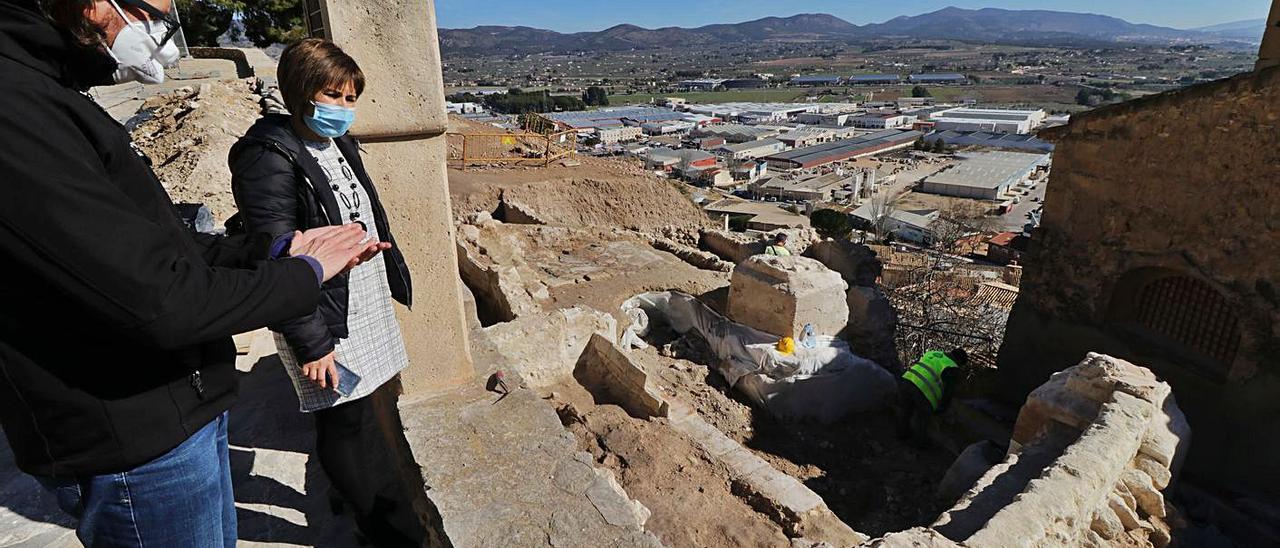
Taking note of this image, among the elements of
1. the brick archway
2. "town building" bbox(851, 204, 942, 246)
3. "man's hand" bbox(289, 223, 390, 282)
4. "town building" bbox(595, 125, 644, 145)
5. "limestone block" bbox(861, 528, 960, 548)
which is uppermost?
"man's hand" bbox(289, 223, 390, 282)

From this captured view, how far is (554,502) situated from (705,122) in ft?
315

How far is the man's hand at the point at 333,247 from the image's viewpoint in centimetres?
192

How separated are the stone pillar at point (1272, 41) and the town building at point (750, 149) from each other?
184 ft

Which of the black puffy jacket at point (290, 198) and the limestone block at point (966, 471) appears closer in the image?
the black puffy jacket at point (290, 198)

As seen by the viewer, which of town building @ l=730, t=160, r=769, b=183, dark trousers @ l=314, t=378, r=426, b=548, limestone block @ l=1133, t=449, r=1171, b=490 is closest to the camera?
dark trousers @ l=314, t=378, r=426, b=548

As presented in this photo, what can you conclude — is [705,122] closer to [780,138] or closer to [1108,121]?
[780,138]

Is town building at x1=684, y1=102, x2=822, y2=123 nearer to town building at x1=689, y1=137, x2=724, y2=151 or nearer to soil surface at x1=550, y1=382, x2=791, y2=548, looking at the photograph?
town building at x1=689, y1=137, x2=724, y2=151

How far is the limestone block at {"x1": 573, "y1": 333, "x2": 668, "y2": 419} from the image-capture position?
5719 millimetres

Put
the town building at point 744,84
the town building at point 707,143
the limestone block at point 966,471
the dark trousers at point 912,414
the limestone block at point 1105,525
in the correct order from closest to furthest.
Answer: the limestone block at point 1105,525 → the limestone block at point 966,471 → the dark trousers at point 912,414 → the town building at point 707,143 → the town building at point 744,84

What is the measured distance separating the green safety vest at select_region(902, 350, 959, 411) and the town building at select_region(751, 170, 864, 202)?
42397mm

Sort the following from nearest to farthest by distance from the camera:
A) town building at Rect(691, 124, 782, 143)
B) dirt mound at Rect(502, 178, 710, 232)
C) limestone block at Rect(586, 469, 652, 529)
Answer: limestone block at Rect(586, 469, 652, 529) → dirt mound at Rect(502, 178, 710, 232) → town building at Rect(691, 124, 782, 143)

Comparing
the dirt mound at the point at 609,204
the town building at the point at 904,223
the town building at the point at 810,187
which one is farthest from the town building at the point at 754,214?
the dirt mound at the point at 609,204

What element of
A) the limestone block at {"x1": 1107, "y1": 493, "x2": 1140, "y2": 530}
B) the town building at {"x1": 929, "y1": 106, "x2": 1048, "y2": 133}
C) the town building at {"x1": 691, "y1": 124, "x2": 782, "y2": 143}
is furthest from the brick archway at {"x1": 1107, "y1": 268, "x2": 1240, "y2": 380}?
the town building at {"x1": 929, "y1": 106, "x2": 1048, "y2": 133}

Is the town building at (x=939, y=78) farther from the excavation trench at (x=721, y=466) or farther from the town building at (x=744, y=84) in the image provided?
the excavation trench at (x=721, y=466)
